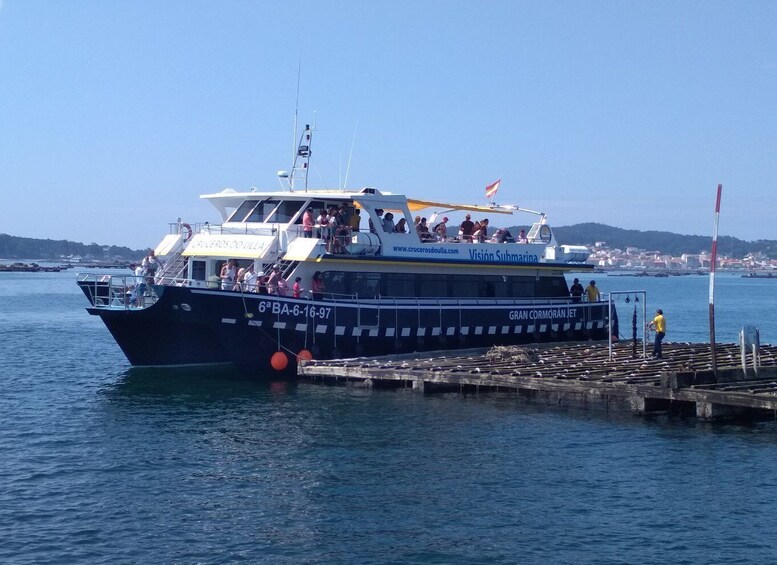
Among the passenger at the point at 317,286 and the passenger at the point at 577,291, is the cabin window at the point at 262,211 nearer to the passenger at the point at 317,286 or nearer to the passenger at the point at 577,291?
the passenger at the point at 317,286

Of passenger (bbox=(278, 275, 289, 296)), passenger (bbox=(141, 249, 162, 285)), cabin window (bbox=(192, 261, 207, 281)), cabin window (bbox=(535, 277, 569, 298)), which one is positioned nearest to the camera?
passenger (bbox=(278, 275, 289, 296))

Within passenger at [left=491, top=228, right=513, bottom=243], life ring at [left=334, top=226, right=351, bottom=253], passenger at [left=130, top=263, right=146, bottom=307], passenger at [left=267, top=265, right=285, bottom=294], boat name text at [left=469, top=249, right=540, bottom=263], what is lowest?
passenger at [left=130, top=263, right=146, bottom=307]

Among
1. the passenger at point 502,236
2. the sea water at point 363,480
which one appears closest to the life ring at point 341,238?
the sea water at point 363,480

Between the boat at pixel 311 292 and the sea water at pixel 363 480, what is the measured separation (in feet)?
4.83

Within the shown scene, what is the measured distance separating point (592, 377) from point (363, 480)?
805 centimetres

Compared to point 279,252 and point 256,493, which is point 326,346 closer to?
point 279,252

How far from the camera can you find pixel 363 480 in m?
16.2

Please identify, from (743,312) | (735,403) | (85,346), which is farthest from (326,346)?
(743,312)

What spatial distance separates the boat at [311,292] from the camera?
25.1m

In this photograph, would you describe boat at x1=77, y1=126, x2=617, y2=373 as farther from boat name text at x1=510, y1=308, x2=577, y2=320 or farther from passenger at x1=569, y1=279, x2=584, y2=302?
passenger at x1=569, y1=279, x2=584, y2=302

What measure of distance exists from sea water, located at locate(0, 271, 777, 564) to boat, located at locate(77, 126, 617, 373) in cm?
Result: 147

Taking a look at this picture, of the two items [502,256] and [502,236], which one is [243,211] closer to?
[502,256]

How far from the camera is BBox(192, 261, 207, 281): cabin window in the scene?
2755 cm

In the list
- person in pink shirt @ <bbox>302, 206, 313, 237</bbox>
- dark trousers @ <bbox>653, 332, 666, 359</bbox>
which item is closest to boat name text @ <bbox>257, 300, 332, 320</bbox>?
person in pink shirt @ <bbox>302, 206, 313, 237</bbox>
